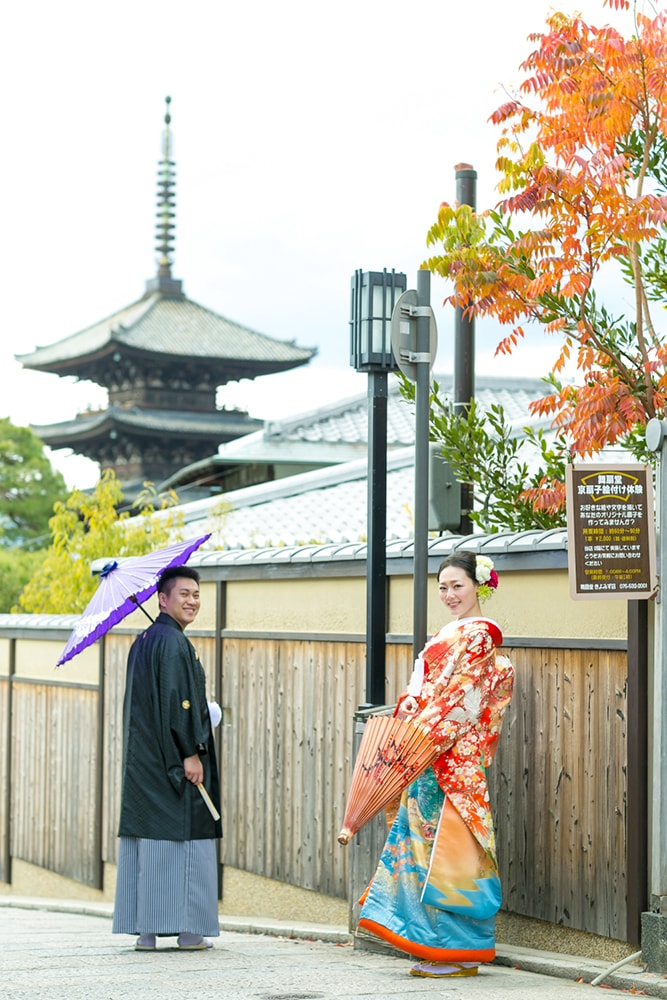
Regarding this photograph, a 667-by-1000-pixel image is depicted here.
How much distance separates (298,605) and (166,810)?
2.04 meters

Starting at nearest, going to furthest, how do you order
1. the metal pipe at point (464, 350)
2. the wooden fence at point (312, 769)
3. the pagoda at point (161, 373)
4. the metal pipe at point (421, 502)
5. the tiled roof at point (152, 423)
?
the wooden fence at point (312, 769), the metal pipe at point (421, 502), the metal pipe at point (464, 350), the tiled roof at point (152, 423), the pagoda at point (161, 373)

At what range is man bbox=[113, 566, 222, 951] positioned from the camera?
6.45 m

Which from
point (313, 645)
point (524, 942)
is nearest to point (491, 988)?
point (524, 942)

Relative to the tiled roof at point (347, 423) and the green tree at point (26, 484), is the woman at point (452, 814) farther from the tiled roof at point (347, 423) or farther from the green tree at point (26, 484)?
the green tree at point (26, 484)

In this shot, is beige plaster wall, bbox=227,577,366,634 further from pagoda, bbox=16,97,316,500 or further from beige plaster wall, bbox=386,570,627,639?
pagoda, bbox=16,97,316,500

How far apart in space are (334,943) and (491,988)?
1.83m

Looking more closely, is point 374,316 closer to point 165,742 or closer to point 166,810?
point 165,742

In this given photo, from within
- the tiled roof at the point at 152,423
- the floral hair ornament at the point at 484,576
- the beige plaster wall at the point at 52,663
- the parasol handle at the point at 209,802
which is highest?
the tiled roof at the point at 152,423

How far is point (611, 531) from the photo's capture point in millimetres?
5512

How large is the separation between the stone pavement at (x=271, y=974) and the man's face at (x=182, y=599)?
1.46 metres

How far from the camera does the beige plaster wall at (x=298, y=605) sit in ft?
25.6

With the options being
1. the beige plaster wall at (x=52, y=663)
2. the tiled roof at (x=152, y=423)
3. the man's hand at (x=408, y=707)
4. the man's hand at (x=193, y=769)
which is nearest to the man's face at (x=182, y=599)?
the man's hand at (x=193, y=769)

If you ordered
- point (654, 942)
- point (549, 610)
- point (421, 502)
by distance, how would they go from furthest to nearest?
1. point (421, 502)
2. point (549, 610)
3. point (654, 942)

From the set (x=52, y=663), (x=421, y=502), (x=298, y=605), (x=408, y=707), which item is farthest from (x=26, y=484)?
(x=408, y=707)
